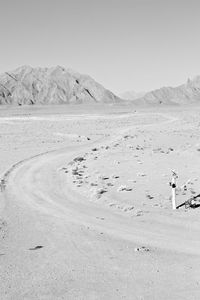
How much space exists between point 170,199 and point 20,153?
78.2 feet

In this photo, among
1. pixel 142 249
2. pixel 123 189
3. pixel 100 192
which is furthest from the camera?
pixel 123 189

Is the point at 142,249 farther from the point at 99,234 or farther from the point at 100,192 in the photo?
the point at 100,192

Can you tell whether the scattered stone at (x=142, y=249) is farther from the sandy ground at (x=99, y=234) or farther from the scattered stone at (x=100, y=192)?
the scattered stone at (x=100, y=192)

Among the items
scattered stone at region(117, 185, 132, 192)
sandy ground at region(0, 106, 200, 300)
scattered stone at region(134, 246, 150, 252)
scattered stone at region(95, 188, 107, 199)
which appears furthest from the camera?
scattered stone at region(117, 185, 132, 192)

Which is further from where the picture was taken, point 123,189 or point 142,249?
point 123,189

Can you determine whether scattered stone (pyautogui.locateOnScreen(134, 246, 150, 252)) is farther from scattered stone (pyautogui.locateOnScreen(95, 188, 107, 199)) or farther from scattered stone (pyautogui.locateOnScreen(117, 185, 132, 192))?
scattered stone (pyautogui.locateOnScreen(117, 185, 132, 192))

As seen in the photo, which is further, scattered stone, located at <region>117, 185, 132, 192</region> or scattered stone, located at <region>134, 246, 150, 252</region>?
scattered stone, located at <region>117, 185, 132, 192</region>

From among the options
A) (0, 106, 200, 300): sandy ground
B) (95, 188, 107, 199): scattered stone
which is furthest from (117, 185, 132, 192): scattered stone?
(95, 188, 107, 199): scattered stone

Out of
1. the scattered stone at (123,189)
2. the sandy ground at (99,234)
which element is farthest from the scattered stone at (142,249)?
the scattered stone at (123,189)

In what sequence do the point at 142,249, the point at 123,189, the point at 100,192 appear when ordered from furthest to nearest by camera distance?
the point at 123,189 < the point at 100,192 < the point at 142,249

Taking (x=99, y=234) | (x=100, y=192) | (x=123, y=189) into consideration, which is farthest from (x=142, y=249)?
(x=123, y=189)

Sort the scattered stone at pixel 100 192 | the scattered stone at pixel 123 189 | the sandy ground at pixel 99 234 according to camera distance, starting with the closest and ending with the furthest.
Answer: the sandy ground at pixel 99 234 → the scattered stone at pixel 100 192 → the scattered stone at pixel 123 189

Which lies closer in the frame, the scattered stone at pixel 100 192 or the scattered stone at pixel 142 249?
the scattered stone at pixel 142 249

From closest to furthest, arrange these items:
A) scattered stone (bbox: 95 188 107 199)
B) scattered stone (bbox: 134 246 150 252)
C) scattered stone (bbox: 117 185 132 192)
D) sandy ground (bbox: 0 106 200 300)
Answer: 1. sandy ground (bbox: 0 106 200 300)
2. scattered stone (bbox: 134 246 150 252)
3. scattered stone (bbox: 95 188 107 199)
4. scattered stone (bbox: 117 185 132 192)
